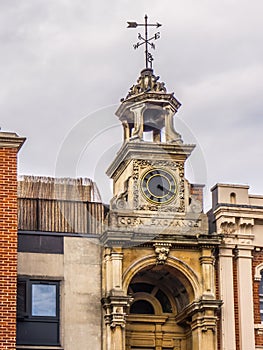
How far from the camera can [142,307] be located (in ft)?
129

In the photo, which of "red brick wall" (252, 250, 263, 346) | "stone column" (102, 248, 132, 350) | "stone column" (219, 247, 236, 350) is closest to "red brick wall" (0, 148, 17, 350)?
"stone column" (102, 248, 132, 350)

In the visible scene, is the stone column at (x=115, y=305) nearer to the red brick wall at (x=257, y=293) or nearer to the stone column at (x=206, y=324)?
the stone column at (x=206, y=324)

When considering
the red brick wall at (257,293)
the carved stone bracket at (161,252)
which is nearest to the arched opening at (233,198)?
the red brick wall at (257,293)

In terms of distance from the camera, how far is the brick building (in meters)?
36.4

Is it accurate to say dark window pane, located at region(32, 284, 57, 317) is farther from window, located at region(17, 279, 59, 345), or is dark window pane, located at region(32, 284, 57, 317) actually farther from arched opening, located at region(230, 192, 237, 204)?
arched opening, located at region(230, 192, 237, 204)

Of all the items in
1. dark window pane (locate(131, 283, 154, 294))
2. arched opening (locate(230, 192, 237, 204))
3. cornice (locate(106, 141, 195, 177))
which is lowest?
dark window pane (locate(131, 283, 154, 294))

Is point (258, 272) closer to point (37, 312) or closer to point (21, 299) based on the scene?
point (37, 312)

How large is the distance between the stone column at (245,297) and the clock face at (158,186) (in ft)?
10.00

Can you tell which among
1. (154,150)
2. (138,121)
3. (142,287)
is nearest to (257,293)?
(142,287)

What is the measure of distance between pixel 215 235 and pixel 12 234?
9.90 meters

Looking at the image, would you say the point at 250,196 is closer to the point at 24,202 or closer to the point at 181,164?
the point at 181,164

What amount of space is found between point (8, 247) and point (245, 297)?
428 inches

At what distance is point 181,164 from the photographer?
3881cm

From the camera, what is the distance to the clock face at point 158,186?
38247 mm
